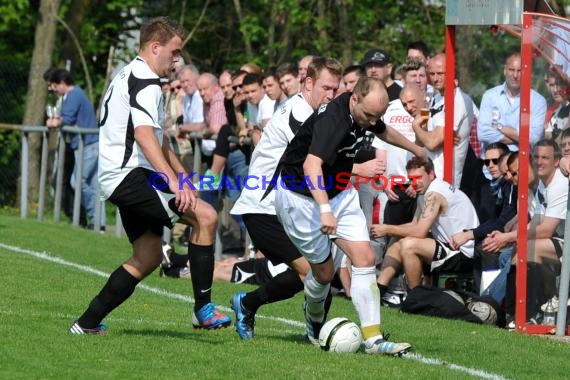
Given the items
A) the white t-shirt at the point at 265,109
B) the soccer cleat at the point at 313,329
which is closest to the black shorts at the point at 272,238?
the soccer cleat at the point at 313,329

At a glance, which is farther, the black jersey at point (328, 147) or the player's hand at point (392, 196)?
the player's hand at point (392, 196)

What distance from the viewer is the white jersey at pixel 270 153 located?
9.27m

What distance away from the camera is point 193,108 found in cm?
1656

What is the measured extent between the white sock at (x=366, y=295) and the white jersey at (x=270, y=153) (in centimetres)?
108

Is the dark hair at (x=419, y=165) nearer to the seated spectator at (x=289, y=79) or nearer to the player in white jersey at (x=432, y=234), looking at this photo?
the player in white jersey at (x=432, y=234)

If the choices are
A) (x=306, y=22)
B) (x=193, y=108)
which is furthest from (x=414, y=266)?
(x=306, y=22)

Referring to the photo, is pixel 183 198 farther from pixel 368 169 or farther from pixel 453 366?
pixel 453 366

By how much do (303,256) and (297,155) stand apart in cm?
75

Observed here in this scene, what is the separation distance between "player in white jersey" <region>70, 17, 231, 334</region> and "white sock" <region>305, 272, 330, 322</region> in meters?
0.76

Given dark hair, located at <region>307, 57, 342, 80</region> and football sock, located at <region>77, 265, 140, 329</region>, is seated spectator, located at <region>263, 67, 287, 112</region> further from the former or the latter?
football sock, located at <region>77, 265, 140, 329</region>

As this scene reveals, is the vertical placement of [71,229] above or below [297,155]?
below

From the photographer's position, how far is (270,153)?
9453mm

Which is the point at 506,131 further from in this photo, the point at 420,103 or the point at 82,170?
the point at 82,170

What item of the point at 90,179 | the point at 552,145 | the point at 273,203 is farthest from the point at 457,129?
the point at 90,179
